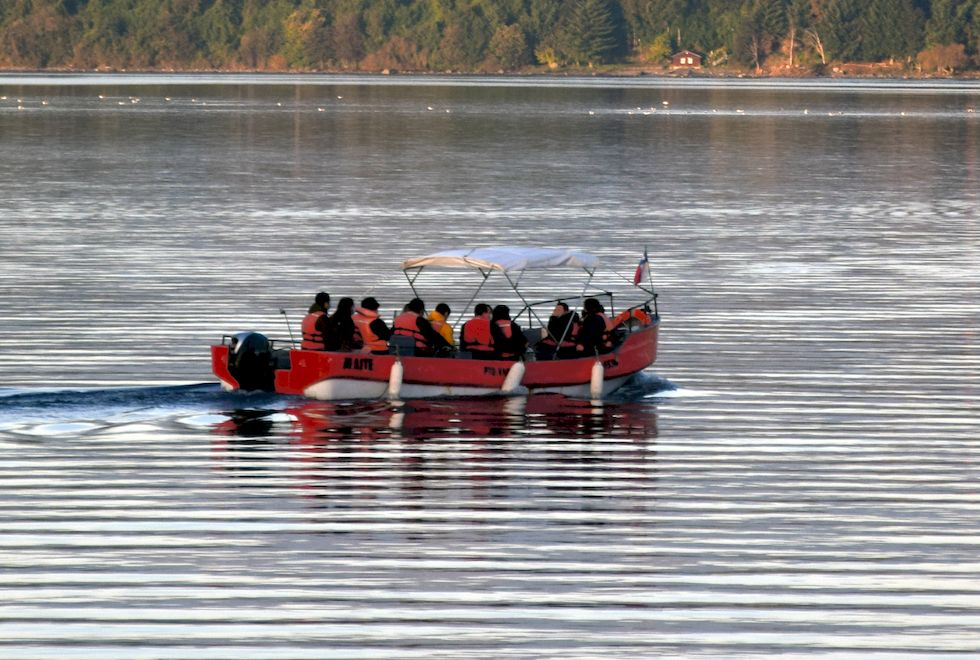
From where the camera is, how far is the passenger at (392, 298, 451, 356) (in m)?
29.7

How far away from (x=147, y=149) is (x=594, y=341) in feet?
243

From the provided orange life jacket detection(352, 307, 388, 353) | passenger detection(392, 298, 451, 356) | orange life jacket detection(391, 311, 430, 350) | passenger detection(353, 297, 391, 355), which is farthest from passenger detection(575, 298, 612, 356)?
orange life jacket detection(352, 307, 388, 353)

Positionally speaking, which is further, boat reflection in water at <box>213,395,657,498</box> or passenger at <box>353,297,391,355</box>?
passenger at <box>353,297,391,355</box>

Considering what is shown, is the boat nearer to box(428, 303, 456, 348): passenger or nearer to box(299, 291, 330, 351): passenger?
box(428, 303, 456, 348): passenger

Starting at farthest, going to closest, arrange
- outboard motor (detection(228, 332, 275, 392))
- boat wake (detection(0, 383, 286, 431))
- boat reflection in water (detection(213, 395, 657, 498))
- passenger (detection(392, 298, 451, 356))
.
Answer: passenger (detection(392, 298, 451, 356)), outboard motor (detection(228, 332, 275, 392)), boat wake (detection(0, 383, 286, 431)), boat reflection in water (detection(213, 395, 657, 498))

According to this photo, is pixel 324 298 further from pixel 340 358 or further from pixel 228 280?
pixel 228 280

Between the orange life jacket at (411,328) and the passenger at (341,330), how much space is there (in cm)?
80

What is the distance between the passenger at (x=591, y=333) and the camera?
1205 inches

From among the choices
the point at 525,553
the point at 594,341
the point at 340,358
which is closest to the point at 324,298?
the point at 340,358

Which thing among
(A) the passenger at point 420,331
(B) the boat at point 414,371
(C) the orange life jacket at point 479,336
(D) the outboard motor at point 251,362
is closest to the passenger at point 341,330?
(B) the boat at point 414,371

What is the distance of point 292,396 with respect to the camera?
28.7 meters

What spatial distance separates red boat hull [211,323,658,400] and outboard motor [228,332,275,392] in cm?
9

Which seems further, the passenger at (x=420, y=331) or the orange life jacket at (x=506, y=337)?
the orange life jacket at (x=506, y=337)

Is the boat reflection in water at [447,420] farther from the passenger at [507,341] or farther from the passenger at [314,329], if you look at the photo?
the passenger at [314,329]
